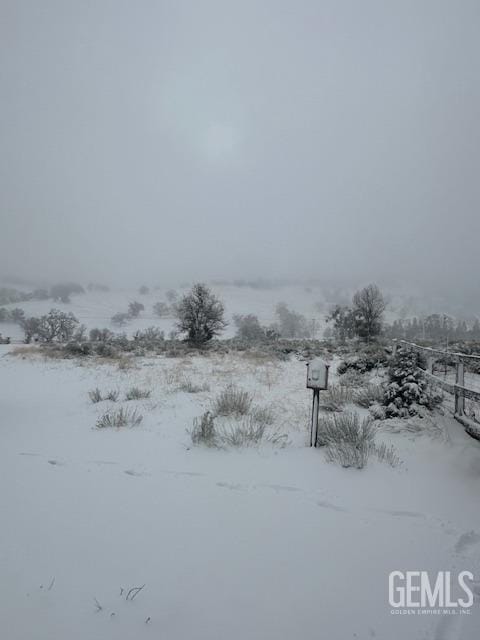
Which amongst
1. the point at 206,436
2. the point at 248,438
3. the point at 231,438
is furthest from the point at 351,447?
the point at 206,436

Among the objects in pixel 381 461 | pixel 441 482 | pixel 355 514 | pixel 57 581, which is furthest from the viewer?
pixel 381 461

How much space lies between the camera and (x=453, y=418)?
4.66 meters

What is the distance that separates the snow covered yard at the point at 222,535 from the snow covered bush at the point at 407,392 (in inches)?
23.0

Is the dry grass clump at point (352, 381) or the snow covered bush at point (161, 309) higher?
the snow covered bush at point (161, 309)

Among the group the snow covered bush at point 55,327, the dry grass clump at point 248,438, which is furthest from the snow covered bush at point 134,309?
the dry grass clump at point 248,438

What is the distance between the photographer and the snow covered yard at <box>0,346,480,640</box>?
1737 mm

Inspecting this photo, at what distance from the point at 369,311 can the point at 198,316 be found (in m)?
18.9

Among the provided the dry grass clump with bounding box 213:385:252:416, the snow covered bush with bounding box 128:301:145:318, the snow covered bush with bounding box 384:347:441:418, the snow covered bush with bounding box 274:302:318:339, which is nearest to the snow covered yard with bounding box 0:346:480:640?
the snow covered bush with bounding box 384:347:441:418

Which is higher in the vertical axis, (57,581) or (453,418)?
(453,418)

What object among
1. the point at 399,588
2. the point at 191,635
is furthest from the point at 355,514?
the point at 191,635

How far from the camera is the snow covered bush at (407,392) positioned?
16.8 ft

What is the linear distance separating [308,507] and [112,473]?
2266 millimetres

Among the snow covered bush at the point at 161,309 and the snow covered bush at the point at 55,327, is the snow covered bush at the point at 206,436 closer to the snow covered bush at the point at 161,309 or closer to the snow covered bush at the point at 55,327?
the snow covered bush at the point at 55,327

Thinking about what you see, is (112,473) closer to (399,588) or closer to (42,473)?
(42,473)
